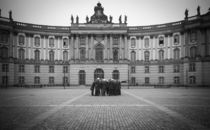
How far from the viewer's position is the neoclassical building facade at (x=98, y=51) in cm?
5719

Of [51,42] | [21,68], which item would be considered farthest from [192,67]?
[21,68]

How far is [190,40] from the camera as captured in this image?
56750mm

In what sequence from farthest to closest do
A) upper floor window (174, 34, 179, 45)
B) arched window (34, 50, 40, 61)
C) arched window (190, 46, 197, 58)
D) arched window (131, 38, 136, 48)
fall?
arched window (131, 38, 136, 48) < arched window (34, 50, 40, 61) < upper floor window (174, 34, 179, 45) < arched window (190, 46, 197, 58)

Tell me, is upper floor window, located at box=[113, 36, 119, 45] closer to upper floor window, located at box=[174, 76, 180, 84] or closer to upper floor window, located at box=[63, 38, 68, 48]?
upper floor window, located at box=[63, 38, 68, 48]

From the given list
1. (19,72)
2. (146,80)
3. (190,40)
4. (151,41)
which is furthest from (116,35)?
(19,72)

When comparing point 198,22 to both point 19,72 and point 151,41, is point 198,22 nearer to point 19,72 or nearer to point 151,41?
point 151,41

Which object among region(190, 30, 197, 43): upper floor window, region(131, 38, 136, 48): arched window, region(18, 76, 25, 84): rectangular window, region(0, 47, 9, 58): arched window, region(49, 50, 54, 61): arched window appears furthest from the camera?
region(131, 38, 136, 48): arched window

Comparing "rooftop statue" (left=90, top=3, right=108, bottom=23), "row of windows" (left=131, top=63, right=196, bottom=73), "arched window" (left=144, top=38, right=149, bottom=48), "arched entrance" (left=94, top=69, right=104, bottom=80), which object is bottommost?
"arched entrance" (left=94, top=69, right=104, bottom=80)

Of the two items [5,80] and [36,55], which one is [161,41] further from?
[5,80]

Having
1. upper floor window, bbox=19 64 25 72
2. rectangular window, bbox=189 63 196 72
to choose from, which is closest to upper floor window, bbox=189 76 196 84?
rectangular window, bbox=189 63 196 72

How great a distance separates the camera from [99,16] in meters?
63.6

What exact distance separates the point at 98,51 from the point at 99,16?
1066 centimetres

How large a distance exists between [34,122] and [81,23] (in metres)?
53.6

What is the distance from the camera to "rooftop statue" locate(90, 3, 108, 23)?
63094mm
